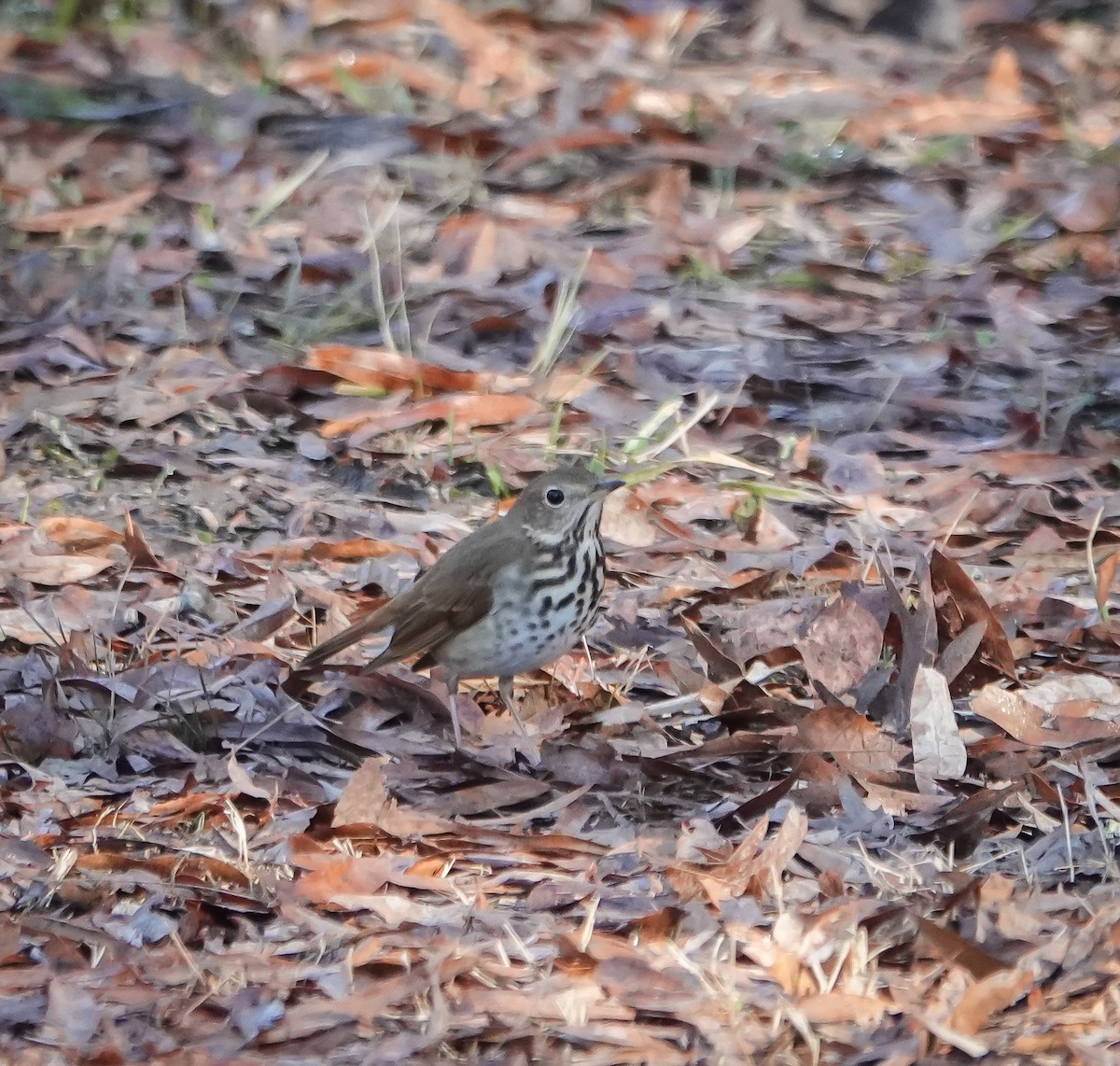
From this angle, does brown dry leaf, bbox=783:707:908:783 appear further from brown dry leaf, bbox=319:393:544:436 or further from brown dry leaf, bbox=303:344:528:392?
brown dry leaf, bbox=303:344:528:392

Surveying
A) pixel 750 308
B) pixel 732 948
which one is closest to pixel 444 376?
pixel 750 308

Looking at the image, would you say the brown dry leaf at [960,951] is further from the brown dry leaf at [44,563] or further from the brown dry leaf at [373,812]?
the brown dry leaf at [44,563]

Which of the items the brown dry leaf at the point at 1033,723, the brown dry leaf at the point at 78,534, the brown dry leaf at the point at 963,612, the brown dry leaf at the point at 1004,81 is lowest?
the brown dry leaf at the point at 1004,81

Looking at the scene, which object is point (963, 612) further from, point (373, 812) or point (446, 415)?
point (446, 415)

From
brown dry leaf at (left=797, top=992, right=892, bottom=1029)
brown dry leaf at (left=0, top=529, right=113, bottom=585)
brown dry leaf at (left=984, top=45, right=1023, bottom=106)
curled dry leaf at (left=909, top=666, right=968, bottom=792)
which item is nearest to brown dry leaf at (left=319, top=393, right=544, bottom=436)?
brown dry leaf at (left=0, top=529, right=113, bottom=585)

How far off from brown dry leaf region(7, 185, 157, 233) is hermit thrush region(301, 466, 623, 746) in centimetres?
302

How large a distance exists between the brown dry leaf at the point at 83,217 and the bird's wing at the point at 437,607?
3024 mm

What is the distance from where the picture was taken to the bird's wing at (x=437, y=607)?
509 centimetres

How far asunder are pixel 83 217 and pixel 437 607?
3.28m

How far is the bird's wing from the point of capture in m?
5.09

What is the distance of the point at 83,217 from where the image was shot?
25.1 feet

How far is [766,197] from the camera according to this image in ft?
26.9

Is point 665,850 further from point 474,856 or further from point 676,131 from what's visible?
point 676,131

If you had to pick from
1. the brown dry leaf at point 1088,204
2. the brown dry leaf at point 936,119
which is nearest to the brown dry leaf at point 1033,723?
the brown dry leaf at point 1088,204
